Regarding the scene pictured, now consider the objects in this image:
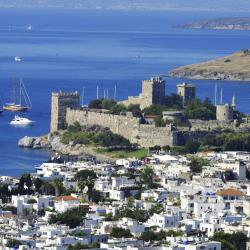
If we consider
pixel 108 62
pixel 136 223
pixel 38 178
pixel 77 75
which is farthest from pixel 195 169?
pixel 108 62

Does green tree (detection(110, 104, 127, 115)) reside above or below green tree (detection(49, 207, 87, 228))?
above

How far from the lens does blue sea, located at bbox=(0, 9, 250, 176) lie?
7688 cm

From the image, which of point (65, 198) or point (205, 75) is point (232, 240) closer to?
point (65, 198)

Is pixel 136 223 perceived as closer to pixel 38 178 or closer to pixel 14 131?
pixel 38 178

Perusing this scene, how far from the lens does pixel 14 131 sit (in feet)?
241

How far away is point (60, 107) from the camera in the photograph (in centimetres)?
7194

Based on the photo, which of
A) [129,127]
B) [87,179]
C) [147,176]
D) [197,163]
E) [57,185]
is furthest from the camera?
[129,127]

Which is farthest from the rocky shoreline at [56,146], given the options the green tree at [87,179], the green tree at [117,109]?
the green tree at [87,179]

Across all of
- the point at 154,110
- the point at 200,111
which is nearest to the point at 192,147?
the point at 200,111

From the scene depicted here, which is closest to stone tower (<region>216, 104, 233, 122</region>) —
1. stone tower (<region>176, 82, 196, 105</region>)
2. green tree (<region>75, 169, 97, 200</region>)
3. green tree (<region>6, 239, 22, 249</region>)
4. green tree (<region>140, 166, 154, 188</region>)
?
stone tower (<region>176, 82, 196, 105</region>)

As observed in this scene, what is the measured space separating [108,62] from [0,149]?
5812 cm

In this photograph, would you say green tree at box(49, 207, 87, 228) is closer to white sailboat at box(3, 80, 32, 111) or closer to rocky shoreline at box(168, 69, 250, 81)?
white sailboat at box(3, 80, 32, 111)

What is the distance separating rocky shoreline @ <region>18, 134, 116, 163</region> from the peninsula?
40323 millimetres

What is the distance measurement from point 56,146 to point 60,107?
19.1ft
